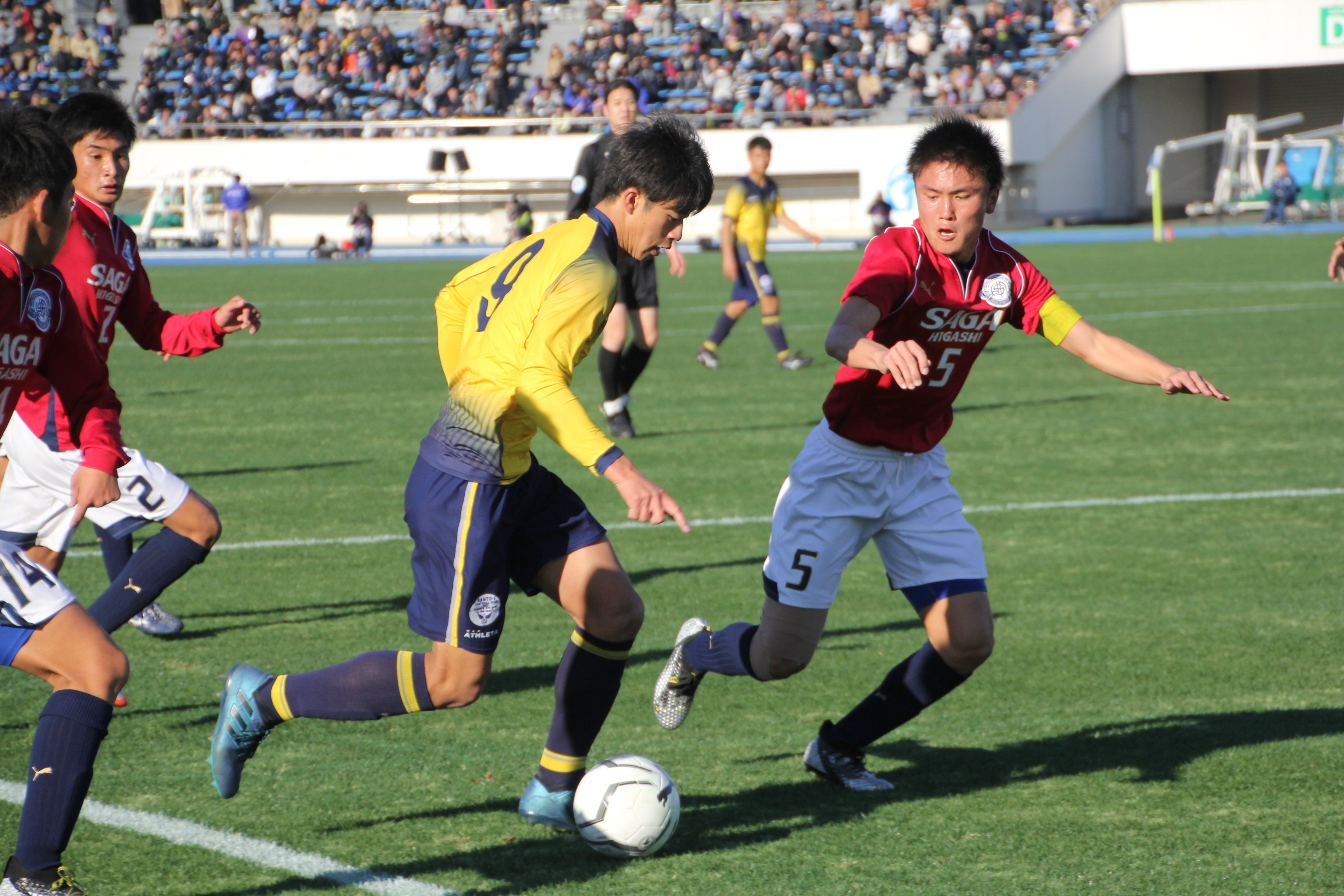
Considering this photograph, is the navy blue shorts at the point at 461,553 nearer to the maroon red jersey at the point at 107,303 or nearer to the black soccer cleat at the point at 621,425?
the maroon red jersey at the point at 107,303

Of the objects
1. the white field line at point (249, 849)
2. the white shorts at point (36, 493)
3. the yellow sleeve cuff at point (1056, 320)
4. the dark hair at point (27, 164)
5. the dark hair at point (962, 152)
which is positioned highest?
the dark hair at point (27, 164)

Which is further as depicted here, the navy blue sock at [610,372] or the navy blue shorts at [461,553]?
the navy blue sock at [610,372]

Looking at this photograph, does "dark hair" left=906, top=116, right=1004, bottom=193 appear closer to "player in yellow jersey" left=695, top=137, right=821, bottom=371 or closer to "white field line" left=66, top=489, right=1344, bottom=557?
"white field line" left=66, top=489, right=1344, bottom=557

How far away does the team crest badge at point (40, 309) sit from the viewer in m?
3.12

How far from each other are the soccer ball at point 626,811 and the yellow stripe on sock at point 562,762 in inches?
3.9

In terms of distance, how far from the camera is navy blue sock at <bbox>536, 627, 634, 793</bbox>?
3725 millimetres

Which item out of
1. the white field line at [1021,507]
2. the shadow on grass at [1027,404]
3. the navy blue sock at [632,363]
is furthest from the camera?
the shadow on grass at [1027,404]

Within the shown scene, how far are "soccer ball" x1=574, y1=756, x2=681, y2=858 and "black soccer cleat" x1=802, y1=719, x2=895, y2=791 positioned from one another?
59cm

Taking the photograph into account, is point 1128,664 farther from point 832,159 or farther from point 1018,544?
point 832,159

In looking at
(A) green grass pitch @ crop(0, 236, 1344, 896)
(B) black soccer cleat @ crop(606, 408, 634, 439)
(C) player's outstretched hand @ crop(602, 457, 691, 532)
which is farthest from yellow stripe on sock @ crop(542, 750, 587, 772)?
(B) black soccer cleat @ crop(606, 408, 634, 439)

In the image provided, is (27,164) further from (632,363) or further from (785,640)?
(632,363)

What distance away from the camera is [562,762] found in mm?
3709

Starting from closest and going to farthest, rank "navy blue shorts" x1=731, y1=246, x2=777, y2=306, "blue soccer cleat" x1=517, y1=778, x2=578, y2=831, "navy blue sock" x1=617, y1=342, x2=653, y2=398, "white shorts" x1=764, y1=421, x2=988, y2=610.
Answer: "blue soccer cleat" x1=517, y1=778, x2=578, y2=831 → "white shorts" x1=764, y1=421, x2=988, y2=610 → "navy blue sock" x1=617, y1=342, x2=653, y2=398 → "navy blue shorts" x1=731, y1=246, x2=777, y2=306

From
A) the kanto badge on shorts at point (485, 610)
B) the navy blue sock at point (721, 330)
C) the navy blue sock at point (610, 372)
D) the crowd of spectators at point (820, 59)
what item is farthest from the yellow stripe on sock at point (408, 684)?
the crowd of spectators at point (820, 59)
